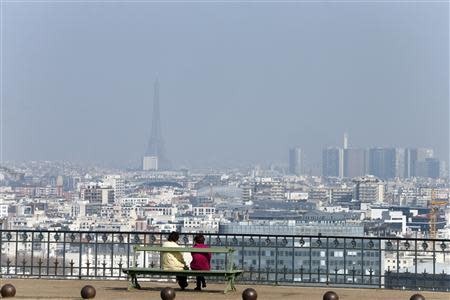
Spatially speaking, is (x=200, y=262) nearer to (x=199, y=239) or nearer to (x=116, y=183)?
(x=199, y=239)

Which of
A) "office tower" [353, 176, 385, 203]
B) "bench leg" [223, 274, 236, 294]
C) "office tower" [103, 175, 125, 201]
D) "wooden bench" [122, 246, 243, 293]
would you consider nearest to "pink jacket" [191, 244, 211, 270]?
"wooden bench" [122, 246, 243, 293]

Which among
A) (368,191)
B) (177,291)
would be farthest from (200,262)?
(368,191)

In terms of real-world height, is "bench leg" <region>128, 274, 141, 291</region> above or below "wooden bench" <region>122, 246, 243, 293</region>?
below

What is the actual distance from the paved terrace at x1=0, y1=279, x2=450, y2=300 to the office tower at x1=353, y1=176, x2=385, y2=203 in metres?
159

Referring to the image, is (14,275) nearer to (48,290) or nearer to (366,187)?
(48,290)

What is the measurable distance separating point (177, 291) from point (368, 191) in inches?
6616

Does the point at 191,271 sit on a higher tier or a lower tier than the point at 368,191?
lower

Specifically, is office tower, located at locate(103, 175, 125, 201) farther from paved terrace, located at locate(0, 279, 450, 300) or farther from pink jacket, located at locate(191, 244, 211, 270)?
pink jacket, located at locate(191, 244, 211, 270)

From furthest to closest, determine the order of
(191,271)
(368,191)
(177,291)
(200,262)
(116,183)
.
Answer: (116,183)
(368,191)
(177,291)
(200,262)
(191,271)

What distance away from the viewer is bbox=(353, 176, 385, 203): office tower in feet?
590

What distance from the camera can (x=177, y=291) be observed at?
17172mm

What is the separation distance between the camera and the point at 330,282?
19.6 m

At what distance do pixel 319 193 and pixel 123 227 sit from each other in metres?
61.0

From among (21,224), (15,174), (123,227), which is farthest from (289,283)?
(15,174)
